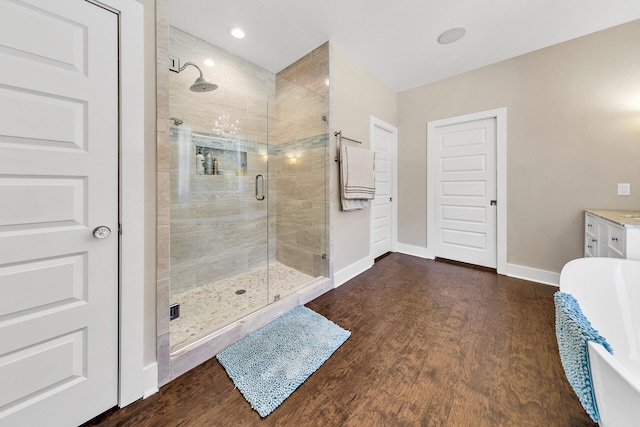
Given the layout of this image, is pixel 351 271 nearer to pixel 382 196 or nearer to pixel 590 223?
pixel 382 196

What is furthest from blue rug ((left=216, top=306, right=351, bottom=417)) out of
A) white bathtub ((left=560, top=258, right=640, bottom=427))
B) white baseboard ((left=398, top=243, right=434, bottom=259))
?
white baseboard ((left=398, top=243, right=434, bottom=259))

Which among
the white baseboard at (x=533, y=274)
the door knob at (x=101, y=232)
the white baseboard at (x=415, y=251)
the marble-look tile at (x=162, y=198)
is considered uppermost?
the marble-look tile at (x=162, y=198)

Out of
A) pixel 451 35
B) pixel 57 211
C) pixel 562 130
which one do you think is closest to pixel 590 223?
pixel 562 130

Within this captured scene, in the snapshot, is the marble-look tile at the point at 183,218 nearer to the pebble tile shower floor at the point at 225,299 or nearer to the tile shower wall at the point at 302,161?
the pebble tile shower floor at the point at 225,299

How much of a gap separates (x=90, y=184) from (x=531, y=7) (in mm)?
3312

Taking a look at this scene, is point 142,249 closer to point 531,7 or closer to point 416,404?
point 416,404

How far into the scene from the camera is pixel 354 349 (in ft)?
5.04

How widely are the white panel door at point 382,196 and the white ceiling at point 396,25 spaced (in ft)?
3.25

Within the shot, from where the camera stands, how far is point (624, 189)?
7.00 ft

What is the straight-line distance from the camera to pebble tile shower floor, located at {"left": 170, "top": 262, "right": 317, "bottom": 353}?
61.7 inches

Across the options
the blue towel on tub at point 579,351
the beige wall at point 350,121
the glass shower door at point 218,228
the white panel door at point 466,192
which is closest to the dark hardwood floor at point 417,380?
the blue towel on tub at point 579,351

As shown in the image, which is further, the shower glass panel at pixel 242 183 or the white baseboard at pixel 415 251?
the white baseboard at pixel 415 251

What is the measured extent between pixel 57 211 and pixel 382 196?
3.17 metres

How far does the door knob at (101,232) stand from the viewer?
3.38ft
